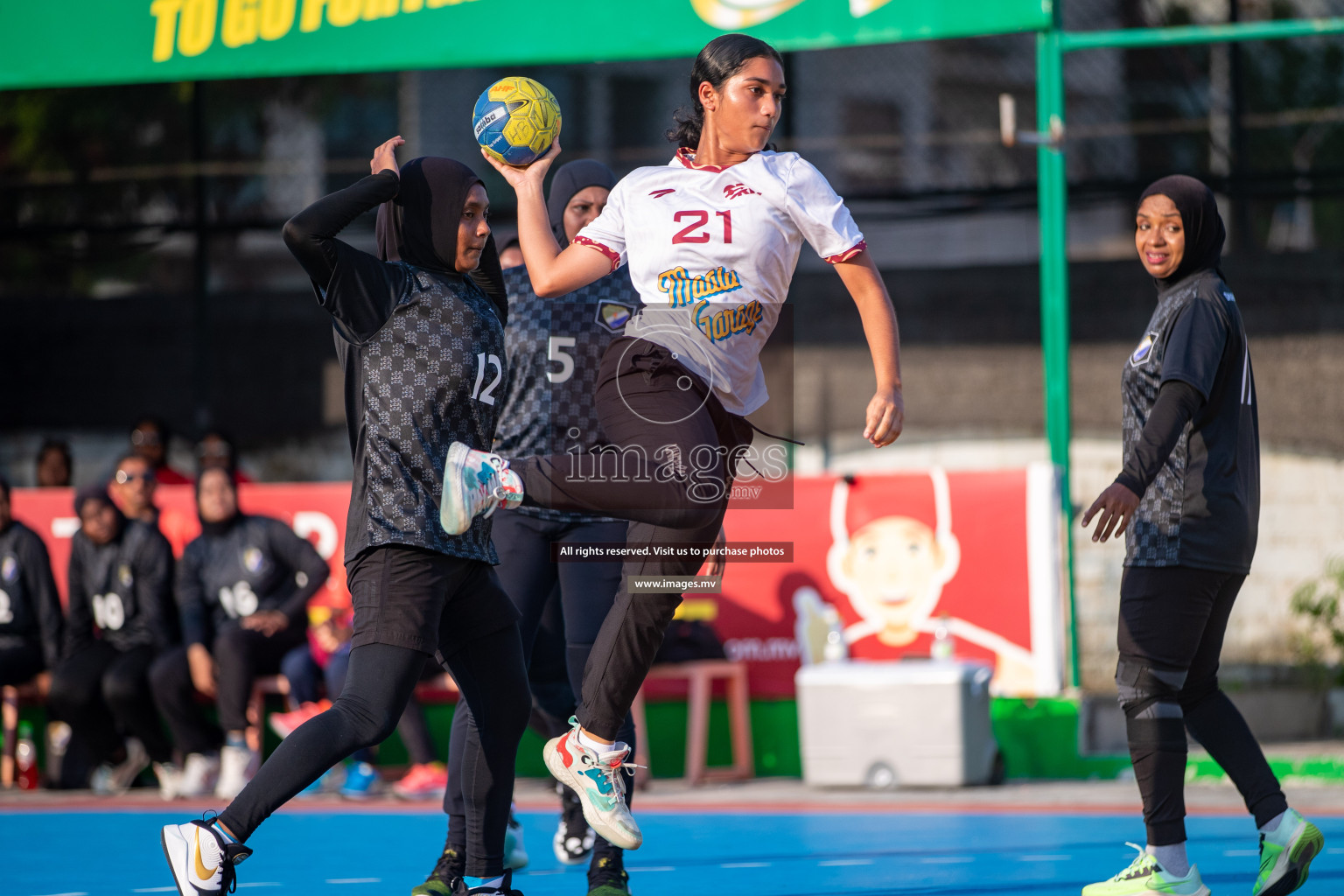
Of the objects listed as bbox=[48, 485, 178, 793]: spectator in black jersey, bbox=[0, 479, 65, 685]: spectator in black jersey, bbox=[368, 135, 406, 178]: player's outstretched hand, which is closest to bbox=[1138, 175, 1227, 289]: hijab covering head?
bbox=[368, 135, 406, 178]: player's outstretched hand

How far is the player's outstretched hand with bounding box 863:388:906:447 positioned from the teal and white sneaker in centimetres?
90

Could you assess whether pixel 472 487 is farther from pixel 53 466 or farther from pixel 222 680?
pixel 53 466

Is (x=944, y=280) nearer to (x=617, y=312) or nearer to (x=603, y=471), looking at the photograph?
(x=617, y=312)

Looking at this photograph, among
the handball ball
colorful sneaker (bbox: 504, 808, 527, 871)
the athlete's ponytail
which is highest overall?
→ the athlete's ponytail

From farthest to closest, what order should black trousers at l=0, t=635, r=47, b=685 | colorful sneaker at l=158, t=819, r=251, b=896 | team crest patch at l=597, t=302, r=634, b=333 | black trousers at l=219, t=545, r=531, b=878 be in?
black trousers at l=0, t=635, r=47, b=685 < team crest patch at l=597, t=302, r=634, b=333 < black trousers at l=219, t=545, r=531, b=878 < colorful sneaker at l=158, t=819, r=251, b=896

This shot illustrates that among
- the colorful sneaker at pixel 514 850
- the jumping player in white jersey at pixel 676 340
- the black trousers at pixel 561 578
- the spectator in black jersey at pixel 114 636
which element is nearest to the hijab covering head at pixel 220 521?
the spectator in black jersey at pixel 114 636

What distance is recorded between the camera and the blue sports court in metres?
4.80

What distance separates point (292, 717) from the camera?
788 centimetres

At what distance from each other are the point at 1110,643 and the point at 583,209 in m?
5.44

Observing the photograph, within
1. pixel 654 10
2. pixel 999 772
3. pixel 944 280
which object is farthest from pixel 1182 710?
pixel 944 280

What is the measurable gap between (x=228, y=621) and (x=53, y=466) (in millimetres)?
2802

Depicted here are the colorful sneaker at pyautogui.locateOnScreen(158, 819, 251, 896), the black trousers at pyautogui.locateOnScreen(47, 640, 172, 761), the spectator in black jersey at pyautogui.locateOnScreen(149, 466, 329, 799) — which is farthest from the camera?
Answer: the black trousers at pyautogui.locateOnScreen(47, 640, 172, 761)

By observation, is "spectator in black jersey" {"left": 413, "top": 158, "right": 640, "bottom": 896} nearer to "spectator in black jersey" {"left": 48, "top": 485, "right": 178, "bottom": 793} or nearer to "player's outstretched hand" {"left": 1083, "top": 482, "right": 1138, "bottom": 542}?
"player's outstretched hand" {"left": 1083, "top": 482, "right": 1138, "bottom": 542}

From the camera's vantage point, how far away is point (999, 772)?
747 centimetres
